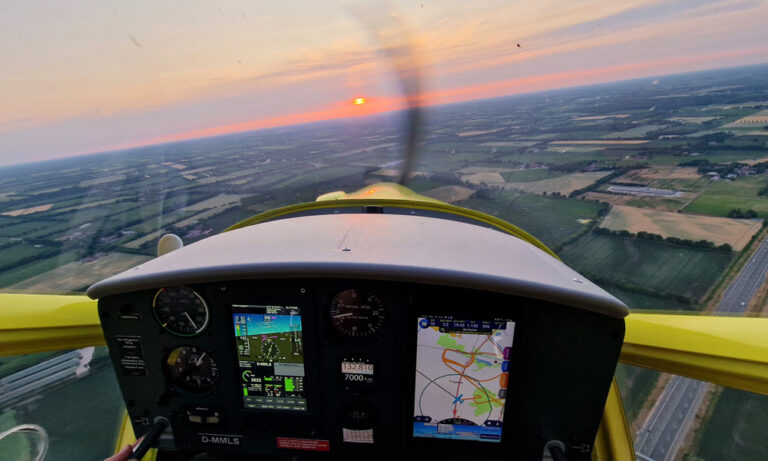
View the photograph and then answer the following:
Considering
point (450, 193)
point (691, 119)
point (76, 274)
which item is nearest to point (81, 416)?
point (76, 274)

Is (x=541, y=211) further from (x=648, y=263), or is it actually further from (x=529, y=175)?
(x=648, y=263)

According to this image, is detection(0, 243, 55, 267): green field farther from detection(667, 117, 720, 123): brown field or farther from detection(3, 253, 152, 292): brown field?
detection(667, 117, 720, 123): brown field

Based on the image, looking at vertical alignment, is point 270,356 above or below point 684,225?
below

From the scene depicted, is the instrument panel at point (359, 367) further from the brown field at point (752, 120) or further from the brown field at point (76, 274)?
the brown field at point (752, 120)

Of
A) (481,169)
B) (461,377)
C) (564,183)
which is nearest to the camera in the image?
(461,377)

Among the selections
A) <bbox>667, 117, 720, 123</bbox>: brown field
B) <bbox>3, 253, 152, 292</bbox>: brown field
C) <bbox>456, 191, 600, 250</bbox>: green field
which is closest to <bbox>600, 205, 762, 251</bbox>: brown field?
<bbox>456, 191, 600, 250</bbox>: green field

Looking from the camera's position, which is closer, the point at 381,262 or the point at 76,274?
the point at 381,262

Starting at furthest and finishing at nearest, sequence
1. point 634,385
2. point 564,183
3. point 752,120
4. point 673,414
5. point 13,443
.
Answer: point 564,183
point 752,120
point 13,443
point 673,414
point 634,385

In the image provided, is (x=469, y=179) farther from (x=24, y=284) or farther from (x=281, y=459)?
(x=24, y=284)
